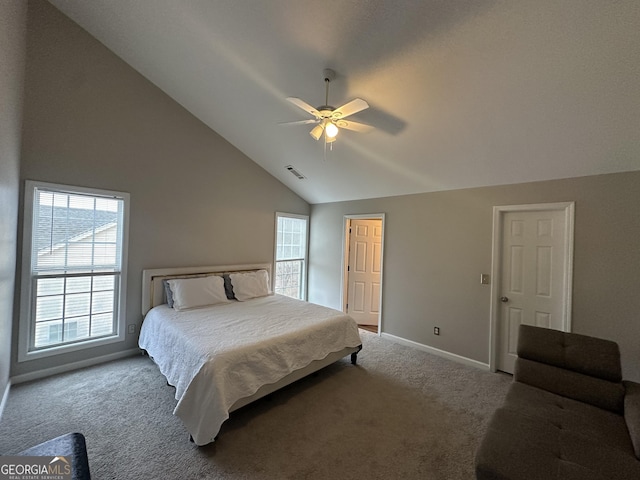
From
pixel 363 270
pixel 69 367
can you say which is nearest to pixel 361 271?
pixel 363 270

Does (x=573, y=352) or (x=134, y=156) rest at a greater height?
(x=134, y=156)

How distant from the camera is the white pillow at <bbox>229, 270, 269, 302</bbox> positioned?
12.4 ft

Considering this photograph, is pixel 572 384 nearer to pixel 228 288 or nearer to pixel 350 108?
pixel 350 108

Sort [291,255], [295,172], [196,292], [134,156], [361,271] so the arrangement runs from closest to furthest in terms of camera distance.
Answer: [134,156] → [196,292] → [295,172] → [361,271] → [291,255]

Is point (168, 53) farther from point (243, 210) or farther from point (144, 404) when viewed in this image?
point (144, 404)

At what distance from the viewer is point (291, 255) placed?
5246mm

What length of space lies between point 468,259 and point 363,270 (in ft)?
6.17

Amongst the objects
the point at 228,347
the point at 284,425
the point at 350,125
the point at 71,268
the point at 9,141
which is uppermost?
the point at 350,125

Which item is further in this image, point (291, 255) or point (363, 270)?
point (291, 255)

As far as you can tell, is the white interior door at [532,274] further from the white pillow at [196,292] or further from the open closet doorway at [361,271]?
the white pillow at [196,292]

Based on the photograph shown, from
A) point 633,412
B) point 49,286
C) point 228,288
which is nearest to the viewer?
point 633,412

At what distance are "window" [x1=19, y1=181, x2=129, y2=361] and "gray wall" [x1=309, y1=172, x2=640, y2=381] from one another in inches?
128

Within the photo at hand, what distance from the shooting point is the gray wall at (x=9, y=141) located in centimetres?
168

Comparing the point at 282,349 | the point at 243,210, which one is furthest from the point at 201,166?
the point at 282,349
